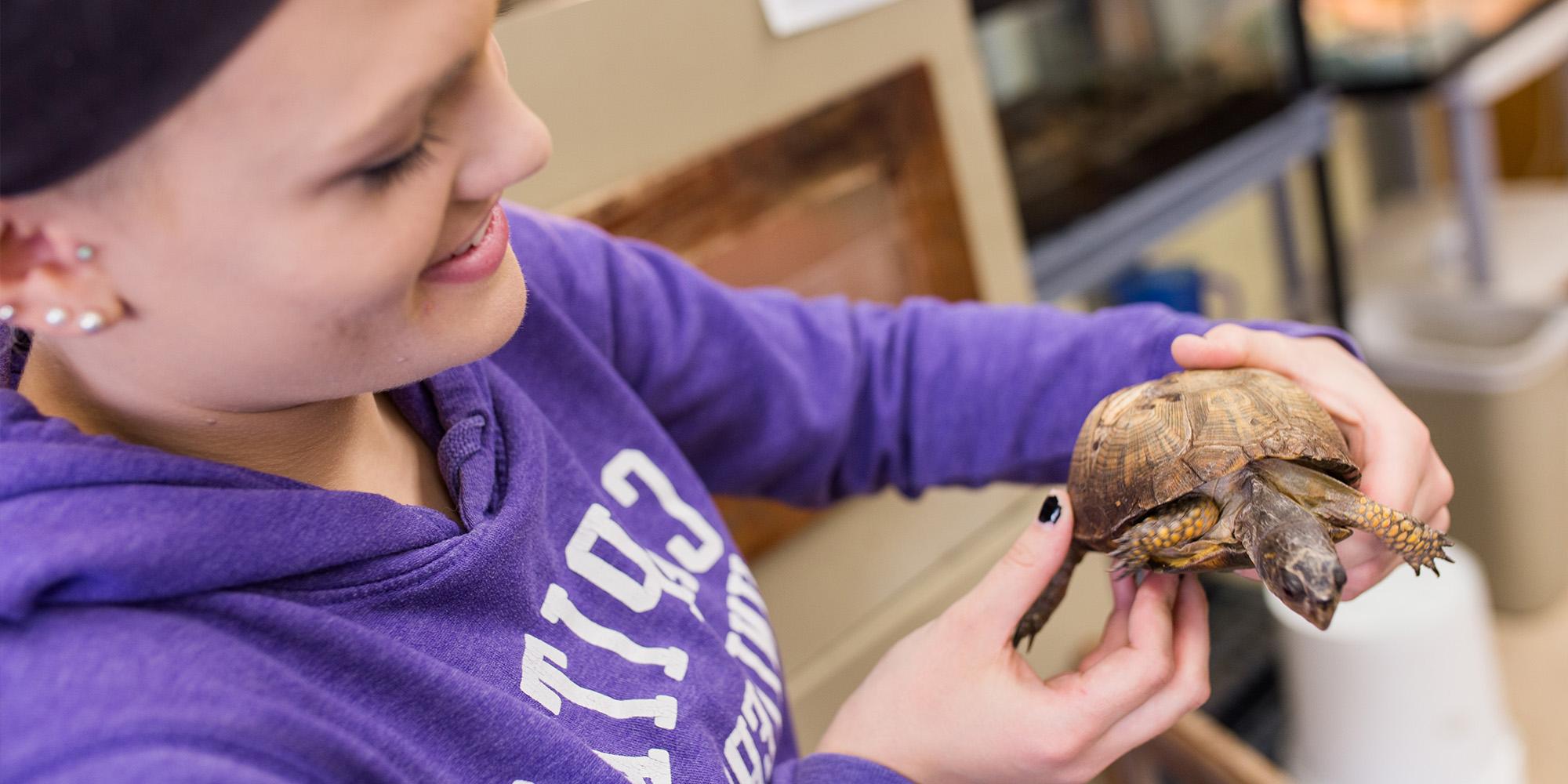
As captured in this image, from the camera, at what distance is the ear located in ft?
1.18

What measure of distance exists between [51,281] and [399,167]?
0.40ft

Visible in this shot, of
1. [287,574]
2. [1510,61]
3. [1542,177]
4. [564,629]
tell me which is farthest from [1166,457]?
[1542,177]

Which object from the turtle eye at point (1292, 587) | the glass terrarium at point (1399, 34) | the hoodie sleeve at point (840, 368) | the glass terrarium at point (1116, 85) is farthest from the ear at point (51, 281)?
the glass terrarium at point (1399, 34)

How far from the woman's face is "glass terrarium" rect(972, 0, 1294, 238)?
1.00 meters

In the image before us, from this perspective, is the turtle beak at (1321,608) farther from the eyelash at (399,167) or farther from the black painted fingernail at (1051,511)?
the eyelash at (399,167)

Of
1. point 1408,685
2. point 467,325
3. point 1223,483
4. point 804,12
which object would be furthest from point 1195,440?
point 1408,685

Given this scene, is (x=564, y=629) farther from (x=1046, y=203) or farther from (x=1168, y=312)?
(x=1046, y=203)

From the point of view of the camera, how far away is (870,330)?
80cm

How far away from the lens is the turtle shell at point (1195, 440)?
0.61 m

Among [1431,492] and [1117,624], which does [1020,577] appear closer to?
[1117,624]

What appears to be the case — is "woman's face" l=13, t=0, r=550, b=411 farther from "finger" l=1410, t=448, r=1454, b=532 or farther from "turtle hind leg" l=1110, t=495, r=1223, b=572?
"finger" l=1410, t=448, r=1454, b=532

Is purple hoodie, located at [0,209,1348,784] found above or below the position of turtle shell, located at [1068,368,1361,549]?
above

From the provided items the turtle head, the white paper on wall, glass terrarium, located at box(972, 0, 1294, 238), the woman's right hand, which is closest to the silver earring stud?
the woman's right hand

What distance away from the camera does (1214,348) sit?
65 cm
